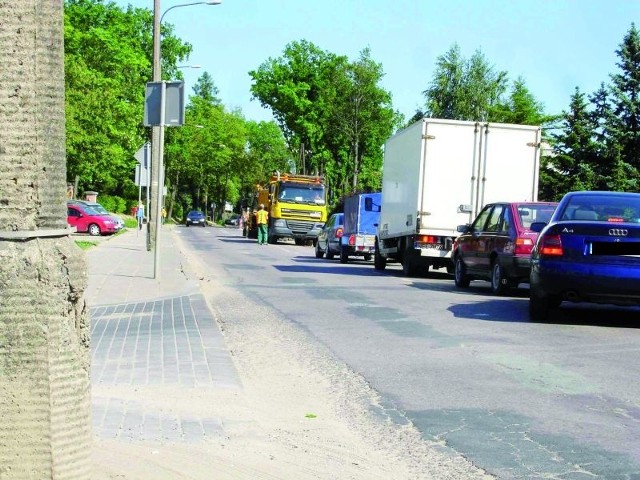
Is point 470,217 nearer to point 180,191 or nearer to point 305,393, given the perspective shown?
point 305,393

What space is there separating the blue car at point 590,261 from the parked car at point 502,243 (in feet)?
12.2

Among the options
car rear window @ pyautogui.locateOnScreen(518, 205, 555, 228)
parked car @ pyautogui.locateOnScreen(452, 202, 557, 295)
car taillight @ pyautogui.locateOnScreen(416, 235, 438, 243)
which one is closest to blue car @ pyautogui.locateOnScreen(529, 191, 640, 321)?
parked car @ pyautogui.locateOnScreen(452, 202, 557, 295)

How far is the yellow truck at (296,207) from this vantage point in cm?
5206

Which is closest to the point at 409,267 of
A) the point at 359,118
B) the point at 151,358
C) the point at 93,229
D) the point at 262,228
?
the point at 151,358

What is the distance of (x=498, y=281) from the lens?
1816 cm

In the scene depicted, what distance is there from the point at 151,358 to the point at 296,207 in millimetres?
42642

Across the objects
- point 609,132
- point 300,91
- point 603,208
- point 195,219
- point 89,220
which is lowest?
point 195,219

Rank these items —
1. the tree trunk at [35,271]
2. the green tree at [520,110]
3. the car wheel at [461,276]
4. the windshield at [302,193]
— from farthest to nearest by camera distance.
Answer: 1. the green tree at [520,110]
2. the windshield at [302,193]
3. the car wheel at [461,276]
4. the tree trunk at [35,271]

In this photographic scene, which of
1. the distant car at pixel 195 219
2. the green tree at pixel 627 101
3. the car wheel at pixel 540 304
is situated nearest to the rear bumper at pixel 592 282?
the car wheel at pixel 540 304

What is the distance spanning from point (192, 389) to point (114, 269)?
592 inches

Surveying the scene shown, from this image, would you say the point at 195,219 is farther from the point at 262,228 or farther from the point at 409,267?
the point at 409,267

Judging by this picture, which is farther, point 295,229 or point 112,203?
point 112,203

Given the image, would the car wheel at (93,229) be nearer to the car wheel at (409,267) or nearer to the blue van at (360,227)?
the blue van at (360,227)

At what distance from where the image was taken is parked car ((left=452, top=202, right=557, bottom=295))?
57.4 ft
